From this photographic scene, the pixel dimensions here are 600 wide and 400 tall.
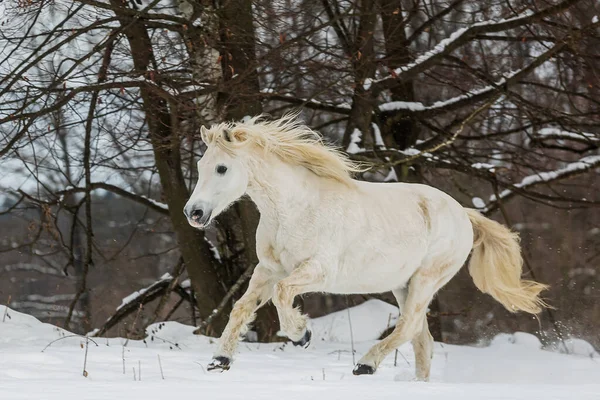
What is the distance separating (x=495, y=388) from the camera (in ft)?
15.1

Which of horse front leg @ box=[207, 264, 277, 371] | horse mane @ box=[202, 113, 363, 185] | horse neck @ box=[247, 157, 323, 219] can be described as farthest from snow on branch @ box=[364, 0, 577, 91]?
horse front leg @ box=[207, 264, 277, 371]

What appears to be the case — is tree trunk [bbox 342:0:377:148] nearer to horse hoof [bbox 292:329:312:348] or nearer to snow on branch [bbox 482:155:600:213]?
snow on branch [bbox 482:155:600:213]

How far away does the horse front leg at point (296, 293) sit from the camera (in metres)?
5.18

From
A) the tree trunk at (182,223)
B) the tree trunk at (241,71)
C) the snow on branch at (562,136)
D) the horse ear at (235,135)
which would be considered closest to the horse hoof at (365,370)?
the horse ear at (235,135)

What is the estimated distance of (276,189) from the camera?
5.63 meters

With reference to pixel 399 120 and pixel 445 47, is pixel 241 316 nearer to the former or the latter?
pixel 445 47

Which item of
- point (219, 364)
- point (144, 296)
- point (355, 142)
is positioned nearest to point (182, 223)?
point (144, 296)

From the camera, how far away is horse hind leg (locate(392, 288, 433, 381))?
661 centimetres

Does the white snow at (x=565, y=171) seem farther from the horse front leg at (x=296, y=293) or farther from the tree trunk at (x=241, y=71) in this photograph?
the horse front leg at (x=296, y=293)

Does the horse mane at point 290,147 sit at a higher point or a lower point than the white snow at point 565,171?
lower

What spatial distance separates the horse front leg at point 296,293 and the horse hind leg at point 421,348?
1.41 meters

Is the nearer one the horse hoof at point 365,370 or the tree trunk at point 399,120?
the horse hoof at point 365,370

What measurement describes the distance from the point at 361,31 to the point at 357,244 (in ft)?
16.1

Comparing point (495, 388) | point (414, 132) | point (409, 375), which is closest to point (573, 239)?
point (414, 132)
